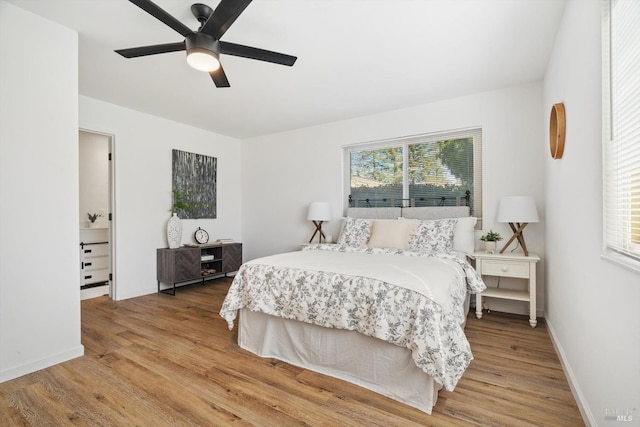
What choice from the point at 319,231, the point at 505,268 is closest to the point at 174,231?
the point at 319,231

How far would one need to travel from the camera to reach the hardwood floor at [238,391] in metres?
1.67

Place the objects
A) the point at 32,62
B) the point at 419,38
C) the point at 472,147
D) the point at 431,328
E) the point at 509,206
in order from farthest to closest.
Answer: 1. the point at 472,147
2. the point at 509,206
3. the point at 419,38
4. the point at 32,62
5. the point at 431,328

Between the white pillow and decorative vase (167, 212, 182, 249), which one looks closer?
the white pillow

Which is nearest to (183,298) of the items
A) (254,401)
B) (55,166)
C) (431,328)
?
(55,166)

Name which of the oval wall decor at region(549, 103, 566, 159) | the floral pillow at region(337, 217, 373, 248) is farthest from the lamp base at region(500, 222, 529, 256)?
the floral pillow at region(337, 217, 373, 248)

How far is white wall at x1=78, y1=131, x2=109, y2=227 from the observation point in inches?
202

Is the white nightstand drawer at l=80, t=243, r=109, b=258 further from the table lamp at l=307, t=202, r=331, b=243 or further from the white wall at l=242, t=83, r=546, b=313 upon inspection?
the table lamp at l=307, t=202, r=331, b=243

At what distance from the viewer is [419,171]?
406cm

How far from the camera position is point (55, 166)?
230 cm

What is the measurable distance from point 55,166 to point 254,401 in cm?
219

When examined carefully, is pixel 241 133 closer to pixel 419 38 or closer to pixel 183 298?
pixel 183 298
